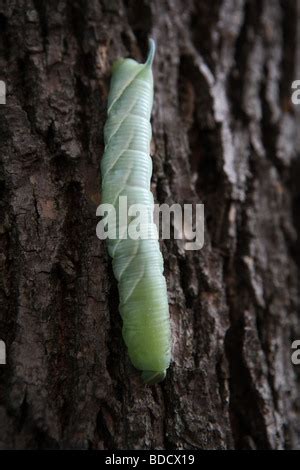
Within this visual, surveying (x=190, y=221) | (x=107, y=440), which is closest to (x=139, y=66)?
(x=190, y=221)

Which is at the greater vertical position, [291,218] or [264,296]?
[291,218]

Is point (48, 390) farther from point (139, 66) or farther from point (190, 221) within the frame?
point (139, 66)

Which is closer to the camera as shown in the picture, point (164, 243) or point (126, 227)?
point (126, 227)
